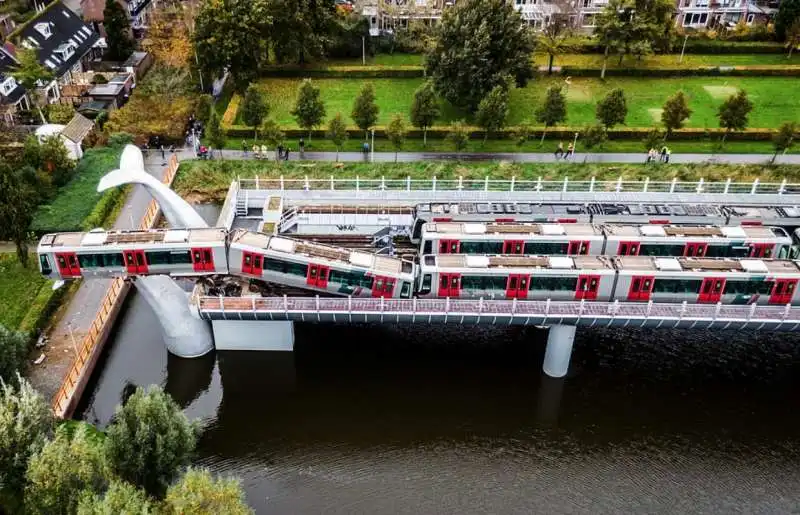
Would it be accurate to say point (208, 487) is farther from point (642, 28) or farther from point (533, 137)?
point (642, 28)

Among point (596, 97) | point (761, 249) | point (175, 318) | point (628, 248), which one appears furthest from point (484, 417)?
point (596, 97)

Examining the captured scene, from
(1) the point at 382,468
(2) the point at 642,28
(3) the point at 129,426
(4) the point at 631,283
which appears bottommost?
(1) the point at 382,468

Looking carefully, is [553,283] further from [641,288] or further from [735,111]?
[735,111]

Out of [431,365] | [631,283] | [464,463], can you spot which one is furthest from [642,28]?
[464,463]

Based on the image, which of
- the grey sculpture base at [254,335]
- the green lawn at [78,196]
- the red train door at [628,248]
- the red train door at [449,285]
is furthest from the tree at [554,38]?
the grey sculpture base at [254,335]

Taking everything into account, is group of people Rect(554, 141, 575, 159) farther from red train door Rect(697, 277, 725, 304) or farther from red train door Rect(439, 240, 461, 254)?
red train door Rect(697, 277, 725, 304)

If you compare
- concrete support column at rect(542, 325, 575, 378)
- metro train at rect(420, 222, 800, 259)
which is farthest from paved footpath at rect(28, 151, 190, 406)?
concrete support column at rect(542, 325, 575, 378)
